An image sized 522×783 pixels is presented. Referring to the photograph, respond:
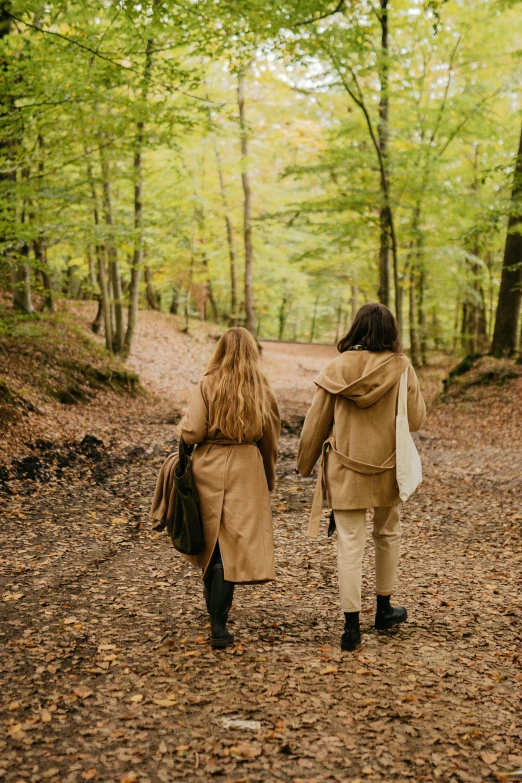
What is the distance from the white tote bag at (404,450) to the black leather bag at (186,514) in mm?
1271

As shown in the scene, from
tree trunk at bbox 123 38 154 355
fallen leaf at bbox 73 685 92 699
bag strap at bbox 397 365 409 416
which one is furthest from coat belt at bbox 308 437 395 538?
tree trunk at bbox 123 38 154 355

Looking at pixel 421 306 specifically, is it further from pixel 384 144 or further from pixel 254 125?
pixel 384 144

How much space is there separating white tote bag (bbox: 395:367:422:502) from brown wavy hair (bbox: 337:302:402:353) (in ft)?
0.70

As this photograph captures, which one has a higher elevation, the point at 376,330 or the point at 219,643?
the point at 376,330

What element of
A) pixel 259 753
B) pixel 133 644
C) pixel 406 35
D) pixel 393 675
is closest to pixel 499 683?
pixel 393 675

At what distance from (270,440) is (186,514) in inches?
27.9

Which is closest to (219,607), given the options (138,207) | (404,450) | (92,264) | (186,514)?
(186,514)

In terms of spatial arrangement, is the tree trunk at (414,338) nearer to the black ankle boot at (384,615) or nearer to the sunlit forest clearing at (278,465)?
the sunlit forest clearing at (278,465)

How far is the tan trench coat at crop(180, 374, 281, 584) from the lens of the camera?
381 cm

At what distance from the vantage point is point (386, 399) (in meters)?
3.92

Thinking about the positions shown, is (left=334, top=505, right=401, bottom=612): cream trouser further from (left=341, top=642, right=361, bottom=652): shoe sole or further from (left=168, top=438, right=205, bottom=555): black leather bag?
(left=168, top=438, right=205, bottom=555): black leather bag

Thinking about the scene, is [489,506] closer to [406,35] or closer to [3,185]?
[3,185]

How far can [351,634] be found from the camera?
3900mm

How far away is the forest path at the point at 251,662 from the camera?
2.81 m
